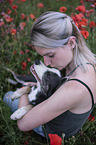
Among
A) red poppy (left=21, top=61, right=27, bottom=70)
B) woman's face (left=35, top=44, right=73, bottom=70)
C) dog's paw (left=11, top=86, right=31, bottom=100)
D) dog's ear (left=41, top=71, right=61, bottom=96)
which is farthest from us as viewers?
red poppy (left=21, top=61, right=27, bottom=70)

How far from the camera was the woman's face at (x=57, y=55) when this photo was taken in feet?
3.01

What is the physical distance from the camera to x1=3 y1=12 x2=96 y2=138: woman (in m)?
0.84

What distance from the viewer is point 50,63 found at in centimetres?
101

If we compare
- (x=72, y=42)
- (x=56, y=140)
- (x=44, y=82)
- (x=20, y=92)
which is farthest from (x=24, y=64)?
(x=56, y=140)

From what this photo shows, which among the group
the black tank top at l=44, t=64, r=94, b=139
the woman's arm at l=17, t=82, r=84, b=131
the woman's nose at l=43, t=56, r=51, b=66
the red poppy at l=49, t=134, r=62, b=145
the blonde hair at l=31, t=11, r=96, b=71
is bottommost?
the black tank top at l=44, t=64, r=94, b=139

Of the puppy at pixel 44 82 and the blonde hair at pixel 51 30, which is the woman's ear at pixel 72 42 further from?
the puppy at pixel 44 82

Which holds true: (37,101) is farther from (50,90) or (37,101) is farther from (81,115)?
(81,115)

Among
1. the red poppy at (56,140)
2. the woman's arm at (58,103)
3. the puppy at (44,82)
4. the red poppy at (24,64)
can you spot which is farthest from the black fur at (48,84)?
the red poppy at (24,64)

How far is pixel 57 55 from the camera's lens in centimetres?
94

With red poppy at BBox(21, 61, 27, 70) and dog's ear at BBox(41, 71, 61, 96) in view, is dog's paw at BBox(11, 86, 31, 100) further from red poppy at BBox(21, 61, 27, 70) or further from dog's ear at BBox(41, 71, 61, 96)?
red poppy at BBox(21, 61, 27, 70)

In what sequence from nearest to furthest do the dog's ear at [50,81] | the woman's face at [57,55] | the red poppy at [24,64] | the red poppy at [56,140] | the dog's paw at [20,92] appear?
the red poppy at [56,140], the woman's face at [57,55], the dog's ear at [50,81], the dog's paw at [20,92], the red poppy at [24,64]

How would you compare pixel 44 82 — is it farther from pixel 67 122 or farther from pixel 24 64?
pixel 24 64

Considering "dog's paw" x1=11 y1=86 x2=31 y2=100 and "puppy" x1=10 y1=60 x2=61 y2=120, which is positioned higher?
"puppy" x1=10 y1=60 x2=61 y2=120

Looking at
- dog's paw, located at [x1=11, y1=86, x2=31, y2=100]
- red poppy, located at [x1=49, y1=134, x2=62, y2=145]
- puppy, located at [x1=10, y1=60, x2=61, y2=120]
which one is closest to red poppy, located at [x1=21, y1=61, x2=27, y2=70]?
dog's paw, located at [x1=11, y1=86, x2=31, y2=100]
